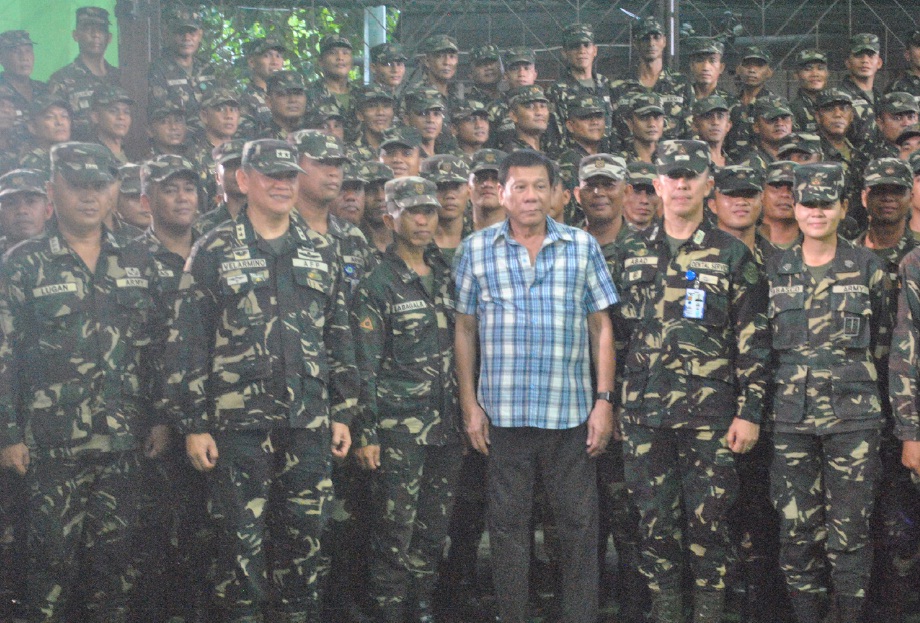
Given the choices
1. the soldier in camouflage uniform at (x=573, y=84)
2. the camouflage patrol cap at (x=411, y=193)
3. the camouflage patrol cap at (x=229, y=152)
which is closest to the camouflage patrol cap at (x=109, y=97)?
the camouflage patrol cap at (x=229, y=152)

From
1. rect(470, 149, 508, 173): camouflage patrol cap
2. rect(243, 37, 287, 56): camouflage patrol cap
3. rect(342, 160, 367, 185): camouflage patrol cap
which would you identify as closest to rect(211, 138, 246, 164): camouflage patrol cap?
rect(342, 160, 367, 185): camouflage patrol cap

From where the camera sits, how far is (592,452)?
479 centimetres

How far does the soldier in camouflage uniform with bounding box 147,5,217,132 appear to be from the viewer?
8703mm

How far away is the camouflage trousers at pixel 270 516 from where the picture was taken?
4.52 meters

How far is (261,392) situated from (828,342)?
2.44 m

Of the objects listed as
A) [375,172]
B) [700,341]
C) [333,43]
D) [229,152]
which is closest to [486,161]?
[375,172]

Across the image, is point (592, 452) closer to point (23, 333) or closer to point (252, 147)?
point (252, 147)

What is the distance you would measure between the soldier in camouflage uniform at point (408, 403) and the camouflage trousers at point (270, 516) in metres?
0.38

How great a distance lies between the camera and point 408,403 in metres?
5.12

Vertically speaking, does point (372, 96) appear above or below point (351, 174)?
above

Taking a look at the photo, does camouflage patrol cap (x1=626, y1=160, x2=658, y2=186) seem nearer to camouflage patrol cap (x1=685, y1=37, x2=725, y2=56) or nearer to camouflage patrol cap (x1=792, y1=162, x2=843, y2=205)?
camouflage patrol cap (x1=792, y1=162, x2=843, y2=205)

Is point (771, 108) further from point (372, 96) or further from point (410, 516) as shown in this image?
point (410, 516)

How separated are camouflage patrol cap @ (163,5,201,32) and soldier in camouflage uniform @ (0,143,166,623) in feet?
14.2

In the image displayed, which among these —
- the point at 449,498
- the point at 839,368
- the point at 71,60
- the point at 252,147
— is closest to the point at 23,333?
the point at 252,147
